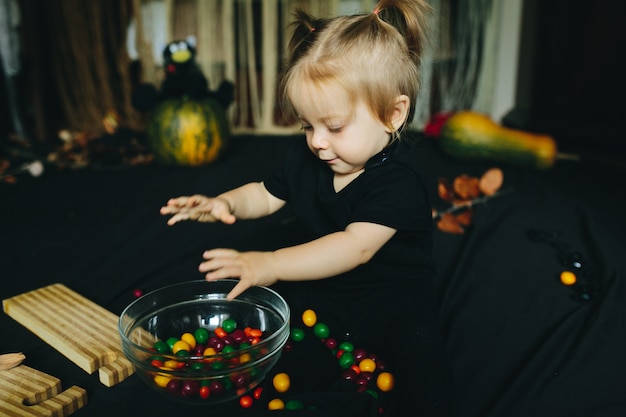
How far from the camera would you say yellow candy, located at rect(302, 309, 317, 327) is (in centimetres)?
99

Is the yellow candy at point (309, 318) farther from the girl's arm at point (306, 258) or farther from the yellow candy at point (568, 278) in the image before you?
the yellow candy at point (568, 278)

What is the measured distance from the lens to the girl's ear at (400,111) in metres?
0.88

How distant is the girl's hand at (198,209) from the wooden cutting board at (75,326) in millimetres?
223

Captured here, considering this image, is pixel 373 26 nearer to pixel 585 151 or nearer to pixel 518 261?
pixel 518 261

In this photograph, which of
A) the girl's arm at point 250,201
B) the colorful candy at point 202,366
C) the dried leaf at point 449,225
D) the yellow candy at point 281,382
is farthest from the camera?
the dried leaf at point 449,225

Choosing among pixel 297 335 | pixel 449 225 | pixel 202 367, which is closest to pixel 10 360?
pixel 202 367

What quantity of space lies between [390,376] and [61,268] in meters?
0.80

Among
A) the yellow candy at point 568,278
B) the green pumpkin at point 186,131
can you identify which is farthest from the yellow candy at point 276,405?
the green pumpkin at point 186,131

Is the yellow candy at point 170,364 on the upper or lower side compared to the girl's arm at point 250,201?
lower

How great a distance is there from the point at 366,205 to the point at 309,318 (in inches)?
9.8

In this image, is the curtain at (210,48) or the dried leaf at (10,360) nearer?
the dried leaf at (10,360)

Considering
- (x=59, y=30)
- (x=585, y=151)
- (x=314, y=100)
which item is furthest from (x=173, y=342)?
(x=59, y=30)

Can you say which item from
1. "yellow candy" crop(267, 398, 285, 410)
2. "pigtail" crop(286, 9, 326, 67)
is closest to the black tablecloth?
"yellow candy" crop(267, 398, 285, 410)

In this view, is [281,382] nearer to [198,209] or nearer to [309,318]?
[309,318]
